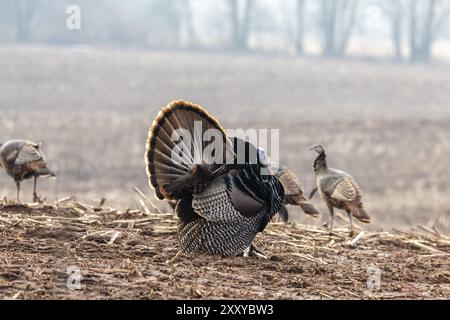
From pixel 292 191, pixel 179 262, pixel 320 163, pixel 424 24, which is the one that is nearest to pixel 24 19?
pixel 424 24

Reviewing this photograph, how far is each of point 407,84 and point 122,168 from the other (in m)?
23.0

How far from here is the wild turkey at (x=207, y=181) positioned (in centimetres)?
734

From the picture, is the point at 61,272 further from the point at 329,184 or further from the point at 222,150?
the point at 329,184

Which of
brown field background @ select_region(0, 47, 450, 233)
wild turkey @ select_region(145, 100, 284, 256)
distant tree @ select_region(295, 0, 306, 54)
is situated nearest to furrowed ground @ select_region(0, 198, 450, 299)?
wild turkey @ select_region(145, 100, 284, 256)

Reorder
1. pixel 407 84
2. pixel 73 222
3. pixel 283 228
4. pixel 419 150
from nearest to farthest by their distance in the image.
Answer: pixel 73 222 < pixel 283 228 < pixel 419 150 < pixel 407 84

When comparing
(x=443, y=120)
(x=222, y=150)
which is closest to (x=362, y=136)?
(x=443, y=120)

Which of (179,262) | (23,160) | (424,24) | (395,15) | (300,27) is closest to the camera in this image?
(179,262)

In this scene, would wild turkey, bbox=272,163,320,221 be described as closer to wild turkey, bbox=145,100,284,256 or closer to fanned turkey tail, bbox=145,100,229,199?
wild turkey, bbox=145,100,284,256

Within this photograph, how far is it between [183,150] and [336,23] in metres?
65.6

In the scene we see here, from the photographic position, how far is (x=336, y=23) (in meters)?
71.4

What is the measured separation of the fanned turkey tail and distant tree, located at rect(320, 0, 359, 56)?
55.9 meters

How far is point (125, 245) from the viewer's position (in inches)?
300

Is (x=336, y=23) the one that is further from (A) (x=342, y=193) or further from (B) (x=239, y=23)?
(A) (x=342, y=193)
